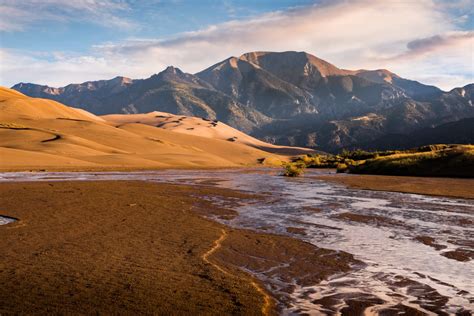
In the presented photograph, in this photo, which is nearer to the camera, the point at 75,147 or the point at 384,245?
the point at 384,245

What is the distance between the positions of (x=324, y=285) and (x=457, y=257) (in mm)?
5096

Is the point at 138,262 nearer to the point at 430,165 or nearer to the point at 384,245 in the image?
the point at 384,245

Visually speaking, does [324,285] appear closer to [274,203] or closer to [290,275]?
[290,275]

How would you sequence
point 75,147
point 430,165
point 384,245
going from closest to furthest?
point 384,245
point 430,165
point 75,147

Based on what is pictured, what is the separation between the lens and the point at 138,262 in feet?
39.4

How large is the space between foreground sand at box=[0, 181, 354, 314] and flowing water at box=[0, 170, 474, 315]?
0.83m

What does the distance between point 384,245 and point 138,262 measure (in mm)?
8042

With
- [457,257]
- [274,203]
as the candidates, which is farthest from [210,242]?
[274,203]

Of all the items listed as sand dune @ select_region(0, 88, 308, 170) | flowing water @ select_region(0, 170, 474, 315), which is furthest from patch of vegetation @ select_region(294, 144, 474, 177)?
sand dune @ select_region(0, 88, 308, 170)

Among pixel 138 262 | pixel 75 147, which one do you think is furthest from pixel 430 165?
pixel 75 147

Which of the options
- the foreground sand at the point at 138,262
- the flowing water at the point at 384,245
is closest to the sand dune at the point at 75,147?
the foreground sand at the point at 138,262

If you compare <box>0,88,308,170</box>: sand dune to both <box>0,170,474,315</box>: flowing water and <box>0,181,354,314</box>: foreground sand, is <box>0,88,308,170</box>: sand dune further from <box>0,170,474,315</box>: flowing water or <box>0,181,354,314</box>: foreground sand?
<box>0,170,474,315</box>: flowing water

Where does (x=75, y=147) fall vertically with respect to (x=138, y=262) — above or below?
above

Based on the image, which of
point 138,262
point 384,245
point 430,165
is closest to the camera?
point 138,262
